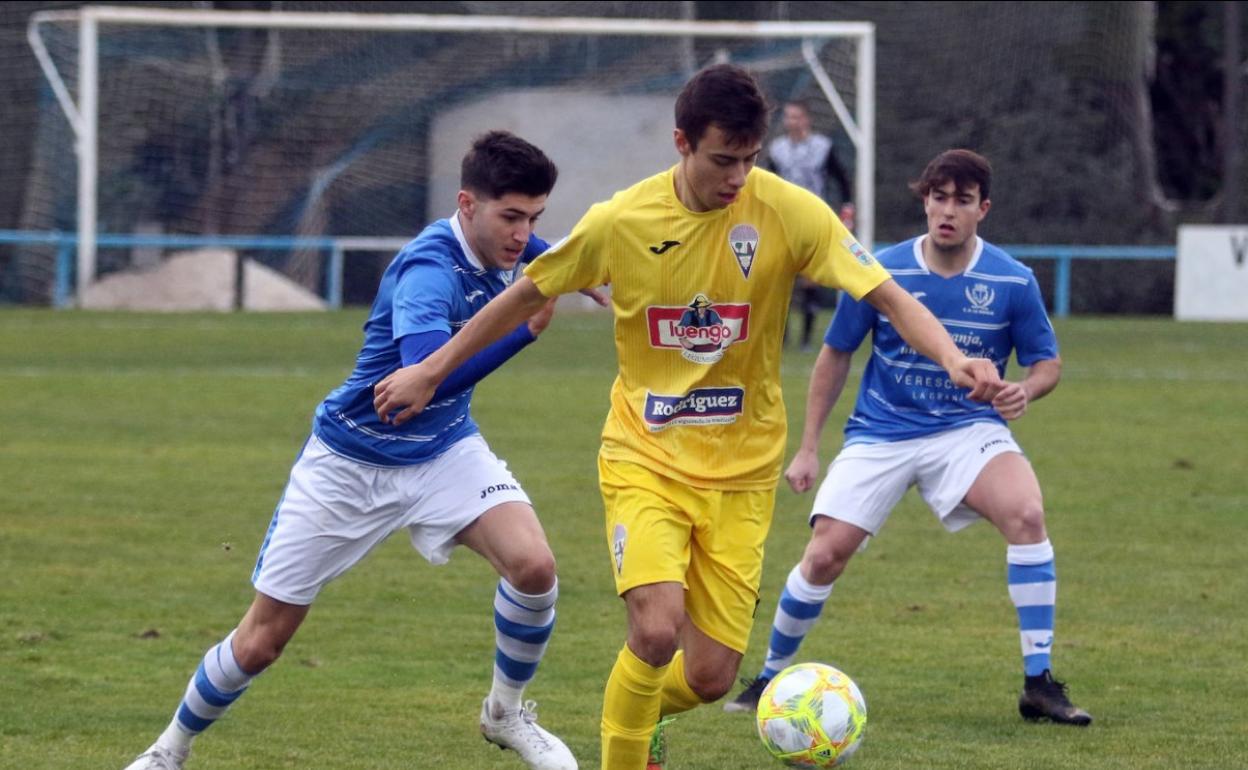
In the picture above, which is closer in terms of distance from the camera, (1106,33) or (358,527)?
(358,527)

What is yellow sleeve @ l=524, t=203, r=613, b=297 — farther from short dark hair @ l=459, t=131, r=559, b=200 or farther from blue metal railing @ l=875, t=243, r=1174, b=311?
blue metal railing @ l=875, t=243, r=1174, b=311

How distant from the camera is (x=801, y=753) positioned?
5148 millimetres

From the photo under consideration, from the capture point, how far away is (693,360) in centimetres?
495

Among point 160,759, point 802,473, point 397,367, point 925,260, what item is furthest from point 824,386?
point 160,759

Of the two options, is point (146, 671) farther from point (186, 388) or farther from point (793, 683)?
point (186, 388)

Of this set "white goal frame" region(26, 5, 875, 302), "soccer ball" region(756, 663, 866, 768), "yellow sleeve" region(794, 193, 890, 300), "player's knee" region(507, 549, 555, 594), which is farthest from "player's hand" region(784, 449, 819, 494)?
"white goal frame" region(26, 5, 875, 302)

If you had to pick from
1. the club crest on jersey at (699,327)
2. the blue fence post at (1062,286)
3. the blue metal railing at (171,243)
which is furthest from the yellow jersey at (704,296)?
the blue fence post at (1062,286)

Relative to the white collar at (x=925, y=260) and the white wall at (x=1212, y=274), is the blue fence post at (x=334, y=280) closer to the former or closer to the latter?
the white wall at (x=1212, y=274)

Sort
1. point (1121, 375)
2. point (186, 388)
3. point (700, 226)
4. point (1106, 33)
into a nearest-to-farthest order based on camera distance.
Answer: point (700, 226) < point (186, 388) < point (1121, 375) < point (1106, 33)

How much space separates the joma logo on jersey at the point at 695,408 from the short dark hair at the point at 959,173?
1.56 m

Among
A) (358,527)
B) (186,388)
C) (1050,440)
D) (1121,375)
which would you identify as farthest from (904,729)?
(1121,375)

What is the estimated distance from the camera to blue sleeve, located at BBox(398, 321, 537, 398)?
16.0 feet

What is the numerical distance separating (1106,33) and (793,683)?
983 inches

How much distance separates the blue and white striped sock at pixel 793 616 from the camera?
6.19m
